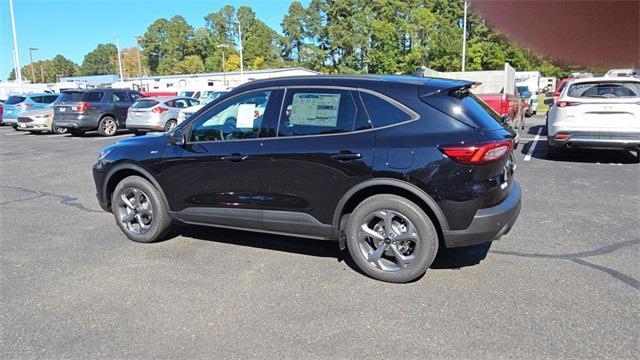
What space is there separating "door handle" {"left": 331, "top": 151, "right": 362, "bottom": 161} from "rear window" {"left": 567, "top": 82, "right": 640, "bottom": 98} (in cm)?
664

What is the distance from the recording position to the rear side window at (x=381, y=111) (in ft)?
12.3

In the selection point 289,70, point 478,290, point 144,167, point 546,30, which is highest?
point 289,70

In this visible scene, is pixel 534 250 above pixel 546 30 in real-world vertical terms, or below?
below

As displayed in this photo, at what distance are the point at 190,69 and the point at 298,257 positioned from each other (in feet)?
354

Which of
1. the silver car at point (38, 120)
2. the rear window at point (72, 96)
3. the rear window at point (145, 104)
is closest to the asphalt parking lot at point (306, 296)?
the rear window at point (145, 104)

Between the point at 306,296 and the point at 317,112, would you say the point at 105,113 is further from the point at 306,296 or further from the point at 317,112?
the point at 306,296

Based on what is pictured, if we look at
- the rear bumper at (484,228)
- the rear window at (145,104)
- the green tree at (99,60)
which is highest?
the green tree at (99,60)

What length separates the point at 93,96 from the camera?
17016mm

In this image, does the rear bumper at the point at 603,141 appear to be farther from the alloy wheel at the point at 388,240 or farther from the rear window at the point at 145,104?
the rear window at the point at 145,104

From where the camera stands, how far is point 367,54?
222 feet

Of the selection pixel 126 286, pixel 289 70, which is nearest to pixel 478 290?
pixel 126 286

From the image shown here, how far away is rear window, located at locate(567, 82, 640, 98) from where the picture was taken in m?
8.24

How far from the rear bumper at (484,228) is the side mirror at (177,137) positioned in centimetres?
269

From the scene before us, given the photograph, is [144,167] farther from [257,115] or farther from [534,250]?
[534,250]
